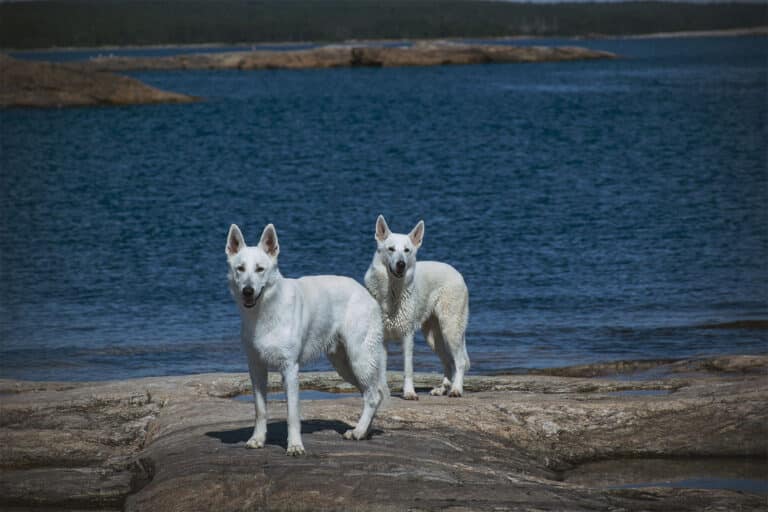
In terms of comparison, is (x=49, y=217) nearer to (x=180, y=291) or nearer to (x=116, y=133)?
(x=180, y=291)

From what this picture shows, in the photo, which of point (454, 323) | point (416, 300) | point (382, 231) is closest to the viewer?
point (382, 231)

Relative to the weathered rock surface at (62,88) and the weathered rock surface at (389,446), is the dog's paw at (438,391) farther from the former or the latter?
the weathered rock surface at (62,88)

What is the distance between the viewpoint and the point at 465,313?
15211mm

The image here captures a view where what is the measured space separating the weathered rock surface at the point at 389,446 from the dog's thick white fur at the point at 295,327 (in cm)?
46

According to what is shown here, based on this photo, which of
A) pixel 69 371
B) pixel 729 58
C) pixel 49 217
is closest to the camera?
pixel 69 371

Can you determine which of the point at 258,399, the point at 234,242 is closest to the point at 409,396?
the point at 258,399

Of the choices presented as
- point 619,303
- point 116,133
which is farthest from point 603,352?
point 116,133

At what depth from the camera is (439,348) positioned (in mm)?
15484

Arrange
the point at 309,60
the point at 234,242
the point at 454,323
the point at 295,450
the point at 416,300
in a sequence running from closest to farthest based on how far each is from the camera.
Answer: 1. the point at 234,242
2. the point at 295,450
3. the point at 416,300
4. the point at 454,323
5. the point at 309,60

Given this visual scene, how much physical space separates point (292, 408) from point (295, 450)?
1.30 ft

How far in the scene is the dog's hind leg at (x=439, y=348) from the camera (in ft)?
50.0

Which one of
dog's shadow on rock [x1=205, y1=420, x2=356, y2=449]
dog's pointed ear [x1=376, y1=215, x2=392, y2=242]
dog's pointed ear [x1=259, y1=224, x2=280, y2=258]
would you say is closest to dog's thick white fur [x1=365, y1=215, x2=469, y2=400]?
dog's pointed ear [x1=376, y1=215, x2=392, y2=242]

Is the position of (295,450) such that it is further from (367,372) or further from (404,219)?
(404,219)

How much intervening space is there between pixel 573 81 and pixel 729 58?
5680cm
